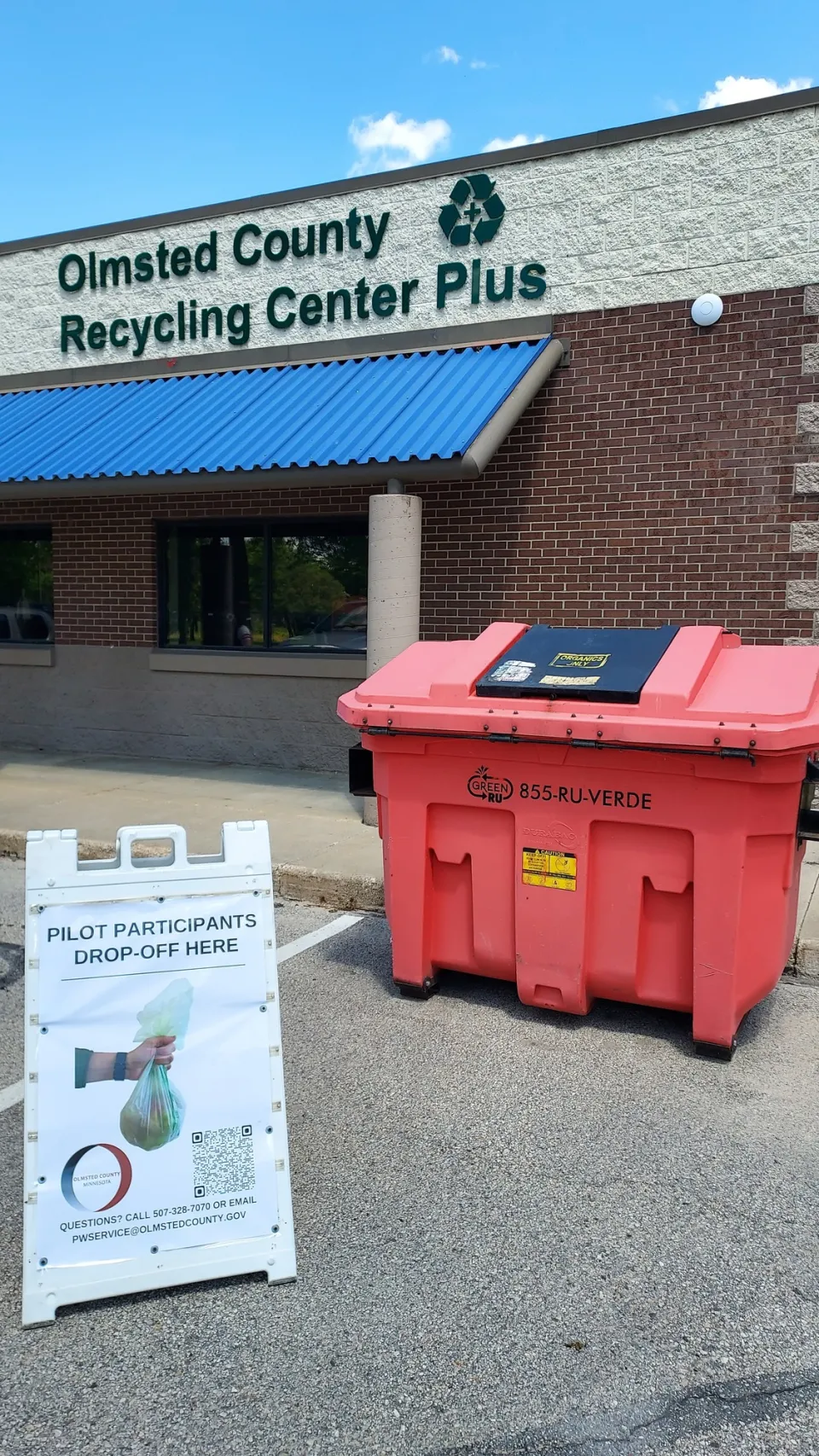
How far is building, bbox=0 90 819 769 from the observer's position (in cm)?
815

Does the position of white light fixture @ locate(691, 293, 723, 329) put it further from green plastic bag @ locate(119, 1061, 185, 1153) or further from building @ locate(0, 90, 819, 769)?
green plastic bag @ locate(119, 1061, 185, 1153)

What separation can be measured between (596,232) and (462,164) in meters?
1.38

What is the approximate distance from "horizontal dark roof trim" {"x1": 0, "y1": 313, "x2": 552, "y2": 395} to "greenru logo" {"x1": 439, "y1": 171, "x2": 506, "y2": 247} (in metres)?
0.75

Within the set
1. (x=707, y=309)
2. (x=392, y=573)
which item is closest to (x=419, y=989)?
(x=392, y=573)

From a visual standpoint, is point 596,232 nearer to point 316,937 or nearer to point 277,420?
point 277,420

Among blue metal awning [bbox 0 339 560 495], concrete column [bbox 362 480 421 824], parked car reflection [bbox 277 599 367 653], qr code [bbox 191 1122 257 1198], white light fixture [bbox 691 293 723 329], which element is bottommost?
qr code [bbox 191 1122 257 1198]

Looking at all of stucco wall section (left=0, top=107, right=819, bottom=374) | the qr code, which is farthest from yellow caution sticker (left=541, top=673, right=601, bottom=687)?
stucco wall section (left=0, top=107, right=819, bottom=374)

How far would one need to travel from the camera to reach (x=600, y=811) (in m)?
4.49

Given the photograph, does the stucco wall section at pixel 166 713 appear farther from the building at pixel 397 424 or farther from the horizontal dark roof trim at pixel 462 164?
the horizontal dark roof trim at pixel 462 164

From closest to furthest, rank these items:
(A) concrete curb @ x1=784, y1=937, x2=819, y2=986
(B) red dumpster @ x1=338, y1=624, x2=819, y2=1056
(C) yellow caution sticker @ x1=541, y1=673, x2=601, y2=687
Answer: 1. (B) red dumpster @ x1=338, y1=624, x2=819, y2=1056
2. (C) yellow caution sticker @ x1=541, y1=673, x2=601, y2=687
3. (A) concrete curb @ x1=784, y1=937, x2=819, y2=986

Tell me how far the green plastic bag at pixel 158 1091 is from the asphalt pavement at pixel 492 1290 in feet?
1.43

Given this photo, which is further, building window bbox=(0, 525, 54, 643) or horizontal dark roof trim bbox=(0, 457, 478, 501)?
building window bbox=(0, 525, 54, 643)

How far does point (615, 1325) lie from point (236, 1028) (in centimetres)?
127

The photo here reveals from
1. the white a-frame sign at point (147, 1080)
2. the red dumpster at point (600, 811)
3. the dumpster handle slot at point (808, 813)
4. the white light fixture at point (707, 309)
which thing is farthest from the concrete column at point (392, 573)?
the white a-frame sign at point (147, 1080)
